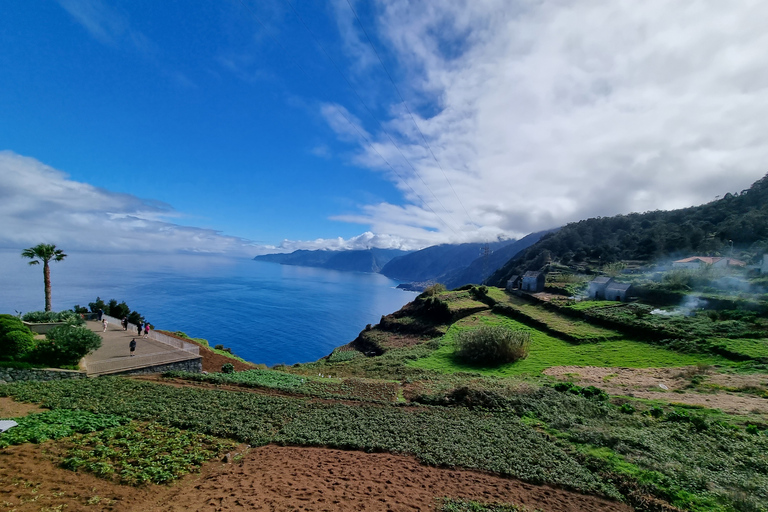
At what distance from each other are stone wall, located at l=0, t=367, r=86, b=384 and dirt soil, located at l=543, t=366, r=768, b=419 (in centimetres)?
2575

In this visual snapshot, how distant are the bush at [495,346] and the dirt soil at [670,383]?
3.27m

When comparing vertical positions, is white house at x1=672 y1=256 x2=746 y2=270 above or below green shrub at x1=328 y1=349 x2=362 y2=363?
above

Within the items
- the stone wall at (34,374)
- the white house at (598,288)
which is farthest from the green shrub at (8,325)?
the white house at (598,288)

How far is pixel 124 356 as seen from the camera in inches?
737

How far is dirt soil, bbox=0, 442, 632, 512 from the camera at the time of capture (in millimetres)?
6793

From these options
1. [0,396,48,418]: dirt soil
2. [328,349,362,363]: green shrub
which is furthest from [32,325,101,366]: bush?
[328,349,362,363]: green shrub

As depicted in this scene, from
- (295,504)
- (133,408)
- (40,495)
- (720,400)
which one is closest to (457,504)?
(295,504)

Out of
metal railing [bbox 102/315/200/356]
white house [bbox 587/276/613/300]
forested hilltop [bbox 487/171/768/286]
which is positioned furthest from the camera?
forested hilltop [bbox 487/171/768/286]

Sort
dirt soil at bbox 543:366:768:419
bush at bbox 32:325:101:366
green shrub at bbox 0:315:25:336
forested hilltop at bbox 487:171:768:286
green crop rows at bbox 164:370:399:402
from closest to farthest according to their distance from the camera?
dirt soil at bbox 543:366:768:419
green shrub at bbox 0:315:25:336
bush at bbox 32:325:101:366
green crop rows at bbox 164:370:399:402
forested hilltop at bbox 487:171:768:286

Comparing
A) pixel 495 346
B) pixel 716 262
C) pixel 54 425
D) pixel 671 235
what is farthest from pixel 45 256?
pixel 671 235

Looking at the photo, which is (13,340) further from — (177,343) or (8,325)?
(177,343)

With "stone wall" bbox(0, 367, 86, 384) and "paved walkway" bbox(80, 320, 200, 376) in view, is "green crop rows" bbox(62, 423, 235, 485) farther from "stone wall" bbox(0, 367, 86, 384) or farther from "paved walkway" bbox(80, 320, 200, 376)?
"paved walkway" bbox(80, 320, 200, 376)

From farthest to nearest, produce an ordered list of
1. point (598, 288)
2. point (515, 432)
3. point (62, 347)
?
1. point (598, 288)
2. point (62, 347)
3. point (515, 432)

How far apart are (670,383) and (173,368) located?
91.9ft
